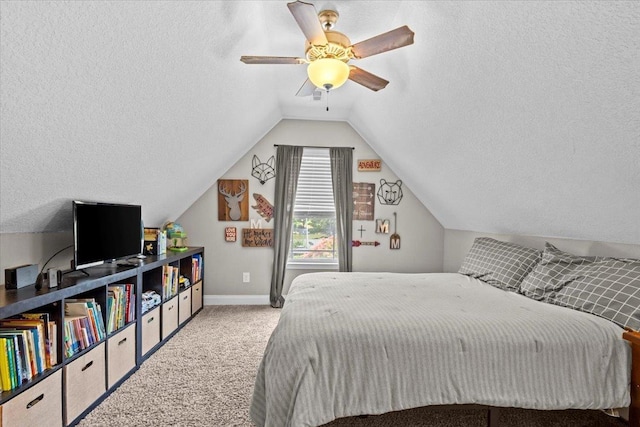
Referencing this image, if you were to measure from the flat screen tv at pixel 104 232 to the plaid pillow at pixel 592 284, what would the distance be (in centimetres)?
292

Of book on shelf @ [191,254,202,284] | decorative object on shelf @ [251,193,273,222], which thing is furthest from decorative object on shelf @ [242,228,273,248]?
book on shelf @ [191,254,202,284]

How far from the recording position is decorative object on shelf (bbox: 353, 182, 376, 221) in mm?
4203

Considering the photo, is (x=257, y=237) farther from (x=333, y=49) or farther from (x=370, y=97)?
(x=333, y=49)

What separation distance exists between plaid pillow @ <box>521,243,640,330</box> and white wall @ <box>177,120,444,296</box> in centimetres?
187

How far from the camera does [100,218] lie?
229cm

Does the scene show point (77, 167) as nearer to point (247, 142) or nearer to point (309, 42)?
point (309, 42)

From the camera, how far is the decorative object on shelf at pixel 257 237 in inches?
162

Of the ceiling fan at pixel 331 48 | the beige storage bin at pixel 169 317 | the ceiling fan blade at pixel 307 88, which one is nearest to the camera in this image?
the ceiling fan at pixel 331 48

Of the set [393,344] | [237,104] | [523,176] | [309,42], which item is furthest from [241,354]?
[523,176]

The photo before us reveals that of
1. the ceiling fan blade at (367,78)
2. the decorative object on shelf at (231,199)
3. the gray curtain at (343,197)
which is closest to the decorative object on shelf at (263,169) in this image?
the decorative object on shelf at (231,199)

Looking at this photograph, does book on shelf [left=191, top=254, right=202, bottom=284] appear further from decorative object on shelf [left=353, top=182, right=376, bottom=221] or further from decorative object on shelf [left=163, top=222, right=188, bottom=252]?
decorative object on shelf [left=353, top=182, right=376, bottom=221]

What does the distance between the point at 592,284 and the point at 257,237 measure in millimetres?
3199

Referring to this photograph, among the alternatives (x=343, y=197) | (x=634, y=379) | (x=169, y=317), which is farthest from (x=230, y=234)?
(x=634, y=379)

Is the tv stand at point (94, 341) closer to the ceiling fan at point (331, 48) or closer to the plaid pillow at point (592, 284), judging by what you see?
the ceiling fan at point (331, 48)
